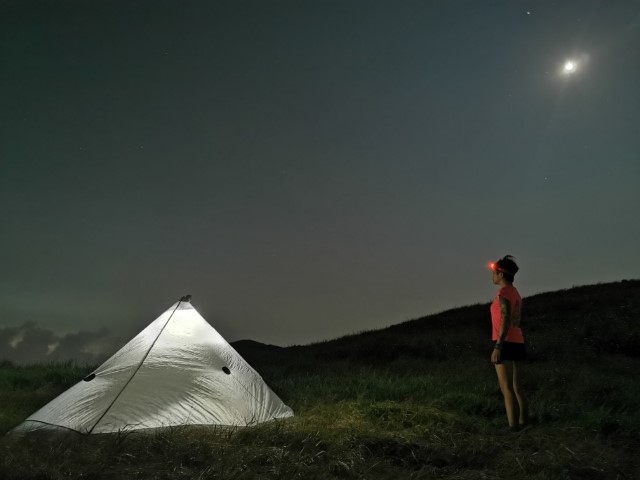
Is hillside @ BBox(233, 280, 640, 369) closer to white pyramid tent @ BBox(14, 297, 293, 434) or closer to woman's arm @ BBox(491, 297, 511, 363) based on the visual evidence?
white pyramid tent @ BBox(14, 297, 293, 434)

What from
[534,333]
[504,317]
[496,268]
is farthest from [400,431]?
[534,333]

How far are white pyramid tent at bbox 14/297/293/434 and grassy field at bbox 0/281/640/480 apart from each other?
365mm

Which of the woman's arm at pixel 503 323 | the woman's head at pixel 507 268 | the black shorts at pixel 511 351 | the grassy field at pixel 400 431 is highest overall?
the woman's head at pixel 507 268

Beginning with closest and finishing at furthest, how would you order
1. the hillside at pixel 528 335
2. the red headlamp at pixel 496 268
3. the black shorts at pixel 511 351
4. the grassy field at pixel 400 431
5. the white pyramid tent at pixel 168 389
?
the grassy field at pixel 400 431 → the white pyramid tent at pixel 168 389 → the black shorts at pixel 511 351 → the red headlamp at pixel 496 268 → the hillside at pixel 528 335

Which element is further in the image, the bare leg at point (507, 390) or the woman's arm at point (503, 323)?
the bare leg at point (507, 390)

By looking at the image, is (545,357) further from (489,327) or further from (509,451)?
(509,451)

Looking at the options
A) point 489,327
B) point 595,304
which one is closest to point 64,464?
point 489,327

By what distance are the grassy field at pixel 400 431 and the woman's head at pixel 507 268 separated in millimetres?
2082

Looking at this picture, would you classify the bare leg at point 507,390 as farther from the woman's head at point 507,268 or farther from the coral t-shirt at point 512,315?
the woman's head at point 507,268

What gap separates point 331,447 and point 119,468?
88.0 inches

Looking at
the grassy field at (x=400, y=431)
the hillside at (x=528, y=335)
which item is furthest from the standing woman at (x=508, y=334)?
the hillside at (x=528, y=335)

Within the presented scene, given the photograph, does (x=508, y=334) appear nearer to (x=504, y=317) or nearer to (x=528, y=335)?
(x=504, y=317)

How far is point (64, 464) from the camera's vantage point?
439 cm

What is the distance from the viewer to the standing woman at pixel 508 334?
6344 millimetres
